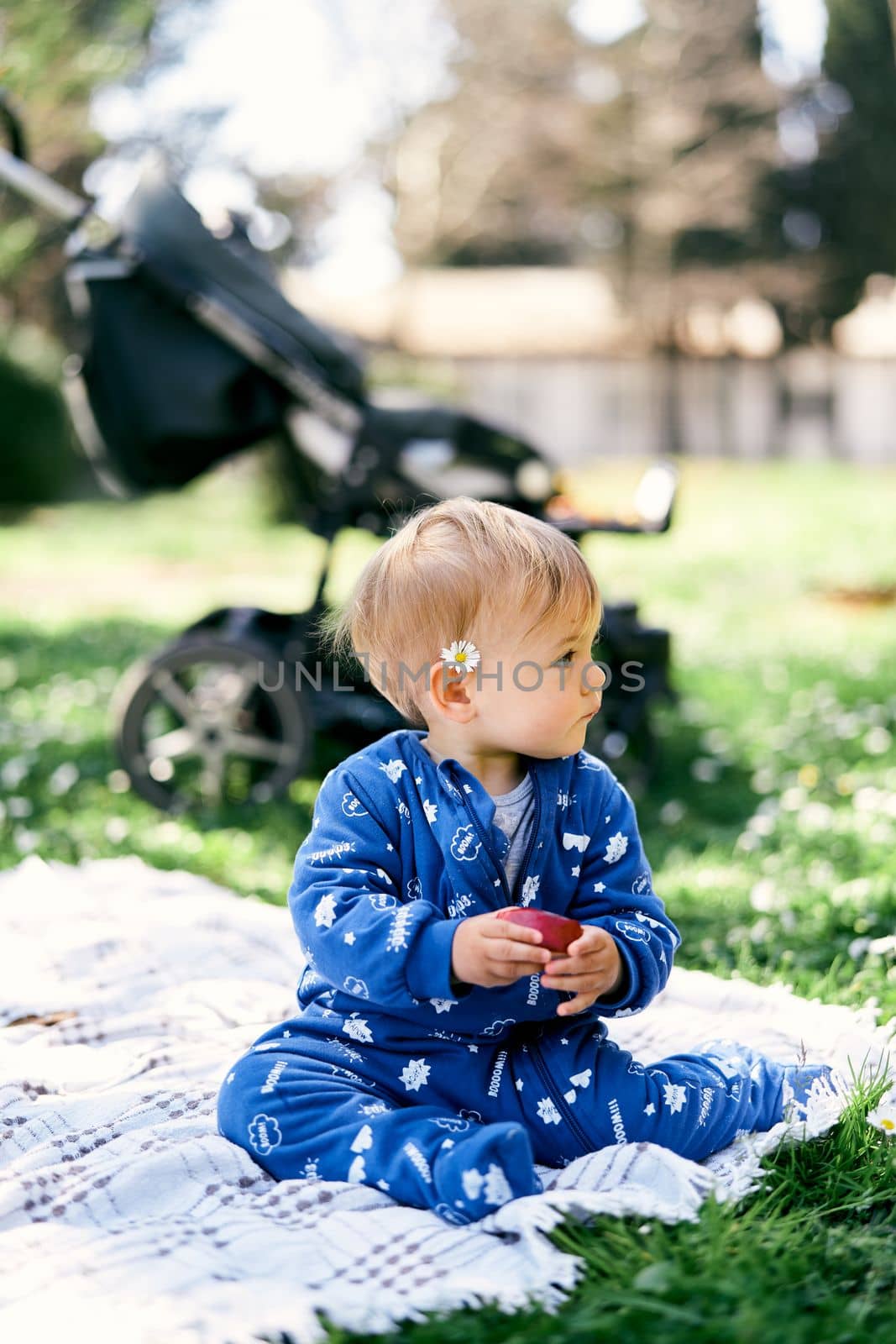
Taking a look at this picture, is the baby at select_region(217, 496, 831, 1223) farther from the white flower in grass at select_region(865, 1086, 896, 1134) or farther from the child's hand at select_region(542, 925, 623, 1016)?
the white flower in grass at select_region(865, 1086, 896, 1134)

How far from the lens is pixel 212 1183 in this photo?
82.1 inches

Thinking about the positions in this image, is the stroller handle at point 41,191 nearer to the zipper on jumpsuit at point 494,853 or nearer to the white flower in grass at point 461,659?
the white flower in grass at point 461,659

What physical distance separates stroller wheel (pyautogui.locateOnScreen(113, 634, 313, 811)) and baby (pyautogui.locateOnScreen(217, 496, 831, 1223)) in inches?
79.6

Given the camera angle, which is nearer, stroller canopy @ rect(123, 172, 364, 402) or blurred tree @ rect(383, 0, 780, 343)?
stroller canopy @ rect(123, 172, 364, 402)

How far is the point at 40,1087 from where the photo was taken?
2.48 metres

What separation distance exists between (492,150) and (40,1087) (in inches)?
956

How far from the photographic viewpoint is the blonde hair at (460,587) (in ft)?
6.86

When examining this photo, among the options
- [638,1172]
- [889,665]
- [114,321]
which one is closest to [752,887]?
[638,1172]

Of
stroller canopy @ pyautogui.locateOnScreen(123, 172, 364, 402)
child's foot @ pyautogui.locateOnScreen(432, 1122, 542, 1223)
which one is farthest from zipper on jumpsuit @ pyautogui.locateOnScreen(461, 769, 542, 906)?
stroller canopy @ pyautogui.locateOnScreen(123, 172, 364, 402)

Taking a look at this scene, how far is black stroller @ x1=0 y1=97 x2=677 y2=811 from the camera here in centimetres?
426

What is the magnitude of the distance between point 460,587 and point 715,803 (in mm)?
2665

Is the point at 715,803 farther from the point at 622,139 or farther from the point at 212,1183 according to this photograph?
the point at 622,139

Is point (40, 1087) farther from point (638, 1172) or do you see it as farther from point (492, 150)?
point (492, 150)

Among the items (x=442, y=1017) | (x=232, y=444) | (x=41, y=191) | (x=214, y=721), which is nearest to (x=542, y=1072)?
(x=442, y=1017)
